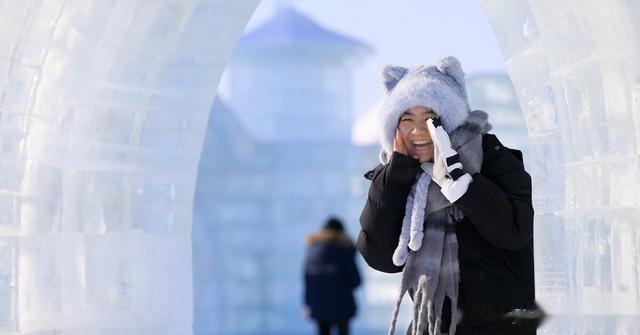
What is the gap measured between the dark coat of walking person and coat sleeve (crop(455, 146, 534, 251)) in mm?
6913

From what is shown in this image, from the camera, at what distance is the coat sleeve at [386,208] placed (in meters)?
4.12

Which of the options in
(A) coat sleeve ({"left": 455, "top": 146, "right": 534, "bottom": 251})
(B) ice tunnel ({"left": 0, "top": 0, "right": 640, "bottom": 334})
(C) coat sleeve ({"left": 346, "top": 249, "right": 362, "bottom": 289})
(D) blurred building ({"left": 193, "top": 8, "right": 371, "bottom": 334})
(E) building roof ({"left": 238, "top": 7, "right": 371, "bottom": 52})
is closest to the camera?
(A) coat sleeve ({"left": 455, "top": 146, "right": 534, "bottom": 251})

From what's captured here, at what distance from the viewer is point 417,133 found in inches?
165

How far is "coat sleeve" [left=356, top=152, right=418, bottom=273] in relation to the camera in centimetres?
412

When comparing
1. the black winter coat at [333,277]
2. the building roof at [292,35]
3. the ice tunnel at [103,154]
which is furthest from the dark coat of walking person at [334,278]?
the building roof at [292,35]

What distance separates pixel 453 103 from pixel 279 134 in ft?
71.9

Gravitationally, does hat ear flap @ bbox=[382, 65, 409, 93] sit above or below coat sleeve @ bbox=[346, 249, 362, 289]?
above

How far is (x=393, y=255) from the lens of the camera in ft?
13.7

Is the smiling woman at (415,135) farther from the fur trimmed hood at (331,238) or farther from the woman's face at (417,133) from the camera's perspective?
the fur trimmed hood at (331,238)

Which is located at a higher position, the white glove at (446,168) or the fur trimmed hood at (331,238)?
the fur trimmed hood at (331,238)

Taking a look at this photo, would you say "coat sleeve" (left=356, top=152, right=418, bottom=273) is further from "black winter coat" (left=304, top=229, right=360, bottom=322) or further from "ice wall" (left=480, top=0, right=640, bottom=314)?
"black winter coat" (left=304, top=229, right=360, bottom=322)

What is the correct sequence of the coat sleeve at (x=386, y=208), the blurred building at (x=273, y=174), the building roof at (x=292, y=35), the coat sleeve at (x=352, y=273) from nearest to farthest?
the coat sleeve at (x=386, y=208) < the coat sleeve at (x=352, y=273) < the blurred building at (x=273, y=174) < the building roof at (x=292, y=35)

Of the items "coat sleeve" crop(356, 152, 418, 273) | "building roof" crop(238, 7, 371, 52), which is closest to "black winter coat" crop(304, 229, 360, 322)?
"coat sleeve" crop(356, 152, 418, 273)

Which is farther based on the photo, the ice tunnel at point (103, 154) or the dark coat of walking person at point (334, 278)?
the dark coat of walking person at point (334, 278)
